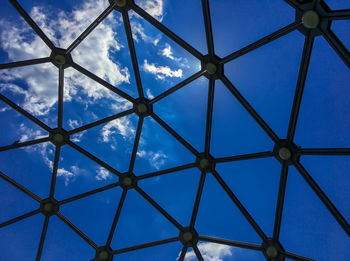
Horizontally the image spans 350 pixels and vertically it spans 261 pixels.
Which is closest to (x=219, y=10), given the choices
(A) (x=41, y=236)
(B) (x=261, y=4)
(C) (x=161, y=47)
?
(B) (x=261, y=4)

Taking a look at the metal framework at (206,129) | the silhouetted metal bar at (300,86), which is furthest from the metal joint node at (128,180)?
the silhouetted metal bar at (300,86)

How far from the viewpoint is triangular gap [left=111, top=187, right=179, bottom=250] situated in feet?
49.1

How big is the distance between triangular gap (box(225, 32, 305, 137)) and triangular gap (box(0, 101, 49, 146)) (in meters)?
9.87

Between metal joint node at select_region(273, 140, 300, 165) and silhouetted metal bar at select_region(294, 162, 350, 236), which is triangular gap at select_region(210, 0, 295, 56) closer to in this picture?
metal joint node at select_region(273, 140, 300, 165)

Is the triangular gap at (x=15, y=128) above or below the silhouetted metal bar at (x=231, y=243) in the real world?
above

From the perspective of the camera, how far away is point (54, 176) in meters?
15.4

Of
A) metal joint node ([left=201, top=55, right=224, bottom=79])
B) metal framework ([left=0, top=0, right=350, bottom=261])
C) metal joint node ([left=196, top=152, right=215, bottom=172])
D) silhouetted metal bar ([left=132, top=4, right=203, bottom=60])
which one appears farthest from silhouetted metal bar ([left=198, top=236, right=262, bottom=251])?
silhouetted metal bar ([left=132, top=4, right=203, bottom=60])

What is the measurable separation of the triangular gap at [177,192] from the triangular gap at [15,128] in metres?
6.21

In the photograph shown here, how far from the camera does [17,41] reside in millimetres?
12836

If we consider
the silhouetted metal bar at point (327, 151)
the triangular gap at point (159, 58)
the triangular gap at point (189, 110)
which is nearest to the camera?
the silhouetted metal bar at point (327, 151)

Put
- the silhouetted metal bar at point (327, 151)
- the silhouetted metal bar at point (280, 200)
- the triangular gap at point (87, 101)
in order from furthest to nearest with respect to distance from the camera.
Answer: the triangular gap at point (87, 101)
the silhouetted metal bar at point (280, 200)
the silhouetted metal bar at point (327, 151)

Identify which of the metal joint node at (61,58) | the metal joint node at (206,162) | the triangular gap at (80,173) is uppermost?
the metal joint node at (61,58)

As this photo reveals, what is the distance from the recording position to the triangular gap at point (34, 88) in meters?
13.5

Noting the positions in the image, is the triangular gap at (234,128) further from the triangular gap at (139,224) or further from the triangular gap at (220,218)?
the triangular gap at (139,224)
